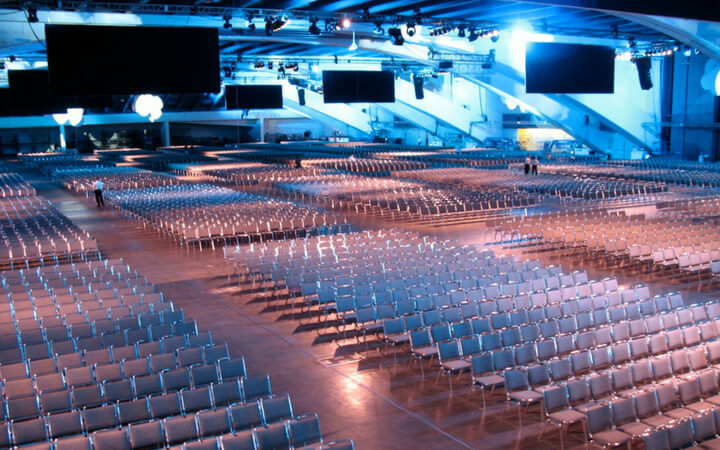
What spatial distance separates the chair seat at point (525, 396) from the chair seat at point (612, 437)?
0.93 meters

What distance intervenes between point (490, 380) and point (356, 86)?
74.6ft

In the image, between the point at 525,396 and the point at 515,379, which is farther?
the point at 515,379

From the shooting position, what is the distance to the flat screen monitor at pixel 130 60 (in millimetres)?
13945

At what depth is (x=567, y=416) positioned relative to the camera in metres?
6.86

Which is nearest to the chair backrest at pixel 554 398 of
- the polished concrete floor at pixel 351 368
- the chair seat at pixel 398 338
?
the polished concrete floor at pixel 351 368

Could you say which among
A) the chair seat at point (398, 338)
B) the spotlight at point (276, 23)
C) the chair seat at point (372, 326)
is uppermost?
the spotlight at point (276, 23)

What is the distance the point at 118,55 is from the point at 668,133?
39.4m

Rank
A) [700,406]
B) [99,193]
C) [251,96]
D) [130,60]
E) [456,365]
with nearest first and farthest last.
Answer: [700,406] → [456,365] → [130,60] → [99,193] → [251,96]

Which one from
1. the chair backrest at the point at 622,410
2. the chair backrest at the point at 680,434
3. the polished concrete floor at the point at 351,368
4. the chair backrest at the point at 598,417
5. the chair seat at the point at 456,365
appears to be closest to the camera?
the chair backrest at the point at 680,434

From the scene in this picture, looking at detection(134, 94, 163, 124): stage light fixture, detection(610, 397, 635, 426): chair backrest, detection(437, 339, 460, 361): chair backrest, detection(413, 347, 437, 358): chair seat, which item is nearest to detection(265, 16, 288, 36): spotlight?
detection(134, 94, 163, 124): stage light fixture

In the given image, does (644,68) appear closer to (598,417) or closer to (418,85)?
(418,85)

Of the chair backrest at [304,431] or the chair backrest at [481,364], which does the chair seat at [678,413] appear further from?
the chair backrest at [304,431]

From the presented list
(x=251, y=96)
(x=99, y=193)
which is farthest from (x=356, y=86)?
(x=99, y=193)

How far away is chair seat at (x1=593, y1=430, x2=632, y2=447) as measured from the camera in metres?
6.26
